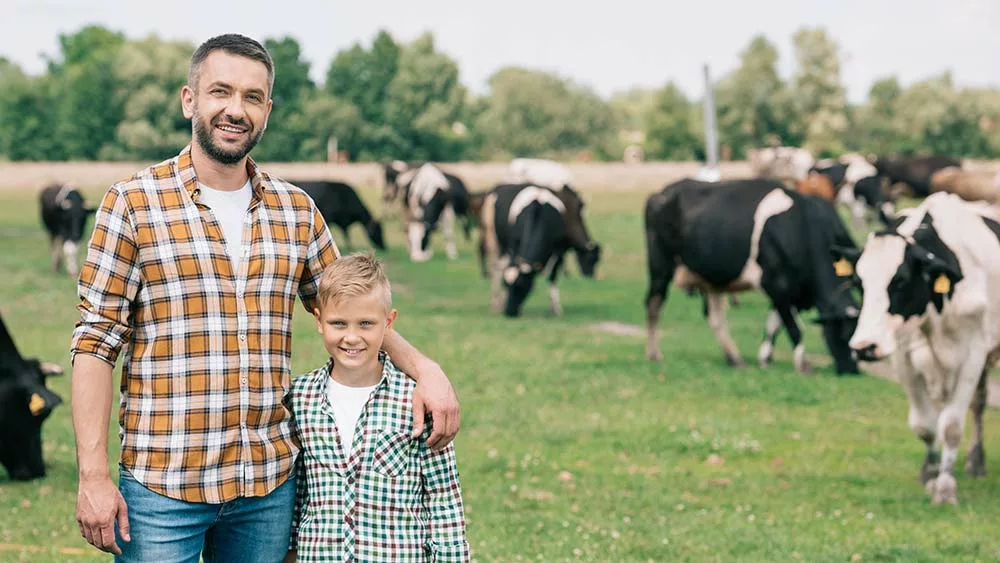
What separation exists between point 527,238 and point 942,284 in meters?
12.7

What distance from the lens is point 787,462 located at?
33.4ft

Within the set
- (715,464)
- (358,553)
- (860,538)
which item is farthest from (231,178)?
(715,464)

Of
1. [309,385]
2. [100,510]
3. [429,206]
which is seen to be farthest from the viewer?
[429,206]

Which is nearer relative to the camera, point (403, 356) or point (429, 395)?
point (429, 395)

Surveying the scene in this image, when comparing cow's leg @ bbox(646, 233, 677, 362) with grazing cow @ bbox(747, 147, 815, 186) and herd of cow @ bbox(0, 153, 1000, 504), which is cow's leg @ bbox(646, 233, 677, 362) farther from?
grazing cow @ bbox(747, 147, 815, 186)

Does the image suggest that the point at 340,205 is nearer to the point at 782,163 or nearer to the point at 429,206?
the point at 429,206

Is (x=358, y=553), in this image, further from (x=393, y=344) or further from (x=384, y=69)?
(x=384, y=69)

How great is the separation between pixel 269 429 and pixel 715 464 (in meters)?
6.63

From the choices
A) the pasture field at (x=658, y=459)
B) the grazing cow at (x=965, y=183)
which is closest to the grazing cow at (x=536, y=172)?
the grazing cow at (x=965, y=183)

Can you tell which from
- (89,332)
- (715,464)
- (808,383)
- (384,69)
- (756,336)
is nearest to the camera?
(89,332)

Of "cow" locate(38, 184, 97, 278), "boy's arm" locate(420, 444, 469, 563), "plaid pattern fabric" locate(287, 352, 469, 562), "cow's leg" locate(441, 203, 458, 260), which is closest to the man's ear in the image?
"plaid pattern fabric" locate(287, 352, 469, 562)

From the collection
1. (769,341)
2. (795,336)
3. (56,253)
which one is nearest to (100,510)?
(795,336)

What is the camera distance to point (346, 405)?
4199mm

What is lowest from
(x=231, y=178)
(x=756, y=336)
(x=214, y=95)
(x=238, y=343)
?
(x=756, y=336)
